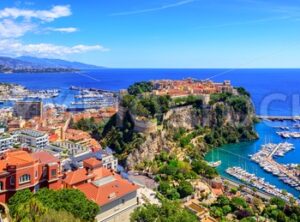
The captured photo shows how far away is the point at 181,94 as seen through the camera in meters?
26.0

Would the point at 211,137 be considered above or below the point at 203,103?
below

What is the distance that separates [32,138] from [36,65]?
98235 mm

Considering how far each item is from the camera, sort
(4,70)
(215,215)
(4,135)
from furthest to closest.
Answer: (4,70) < (4,135) < (215,215)

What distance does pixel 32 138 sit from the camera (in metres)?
17.7

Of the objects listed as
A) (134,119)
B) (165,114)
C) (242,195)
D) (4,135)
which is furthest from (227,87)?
(4,135)

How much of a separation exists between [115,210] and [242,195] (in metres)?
6.92

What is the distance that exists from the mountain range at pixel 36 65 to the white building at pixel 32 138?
2945 inches

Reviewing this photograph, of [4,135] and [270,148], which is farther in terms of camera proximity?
[270,148]

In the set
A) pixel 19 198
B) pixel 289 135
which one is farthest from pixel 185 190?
pixel 289 135

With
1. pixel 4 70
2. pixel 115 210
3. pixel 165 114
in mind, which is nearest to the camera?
pixel 115 210

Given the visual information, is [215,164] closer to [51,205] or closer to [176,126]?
[176,126]

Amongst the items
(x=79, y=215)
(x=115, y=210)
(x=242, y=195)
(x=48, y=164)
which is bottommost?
(x=242, y=195)

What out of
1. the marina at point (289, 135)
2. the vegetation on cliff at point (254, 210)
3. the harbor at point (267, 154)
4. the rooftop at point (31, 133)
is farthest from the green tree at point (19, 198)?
the marina at point (289, 135)

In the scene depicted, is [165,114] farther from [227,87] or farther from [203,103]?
[227,87]
